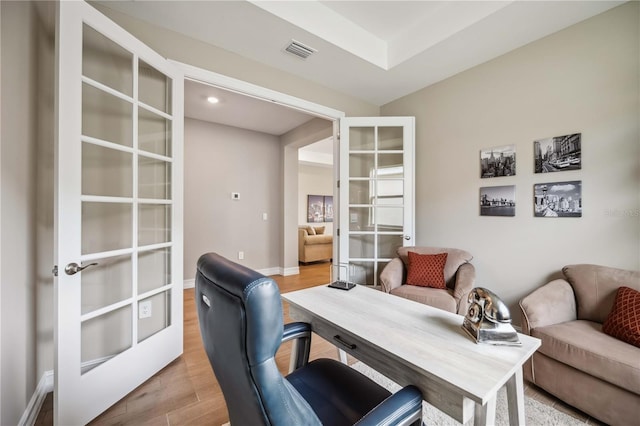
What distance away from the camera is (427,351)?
90cm

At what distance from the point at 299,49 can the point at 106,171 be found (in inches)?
72.1

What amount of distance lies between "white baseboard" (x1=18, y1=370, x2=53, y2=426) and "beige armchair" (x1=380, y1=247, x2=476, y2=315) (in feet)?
8.39

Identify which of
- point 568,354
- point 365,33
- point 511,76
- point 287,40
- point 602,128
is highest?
point 365,33

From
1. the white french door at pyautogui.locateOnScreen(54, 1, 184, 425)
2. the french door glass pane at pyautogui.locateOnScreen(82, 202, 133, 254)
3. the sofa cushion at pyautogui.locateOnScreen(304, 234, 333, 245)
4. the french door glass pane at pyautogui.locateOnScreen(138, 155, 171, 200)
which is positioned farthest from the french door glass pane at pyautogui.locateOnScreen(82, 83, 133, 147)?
the sofa cushion at pyautogui.locateOnScreen(304, 234, 333, 245)

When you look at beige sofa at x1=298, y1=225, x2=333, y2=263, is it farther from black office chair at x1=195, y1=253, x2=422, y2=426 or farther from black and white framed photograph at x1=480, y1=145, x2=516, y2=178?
black office chair at x1=195, y1=253, x2=422, y2=426

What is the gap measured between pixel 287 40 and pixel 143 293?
2.30 m

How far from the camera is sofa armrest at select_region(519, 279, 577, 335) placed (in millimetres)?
1770

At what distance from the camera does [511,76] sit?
8.16 feet

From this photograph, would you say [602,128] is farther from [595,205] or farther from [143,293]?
[143,293]

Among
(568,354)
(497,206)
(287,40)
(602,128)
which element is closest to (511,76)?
(602,128)

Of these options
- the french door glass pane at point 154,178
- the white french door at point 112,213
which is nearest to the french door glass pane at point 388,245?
the white french door at point 112,213

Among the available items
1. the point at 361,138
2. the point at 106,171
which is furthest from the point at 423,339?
the point at 361,138

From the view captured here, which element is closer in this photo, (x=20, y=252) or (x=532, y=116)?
(x=20, y=252)

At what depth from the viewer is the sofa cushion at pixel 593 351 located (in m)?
1.34
